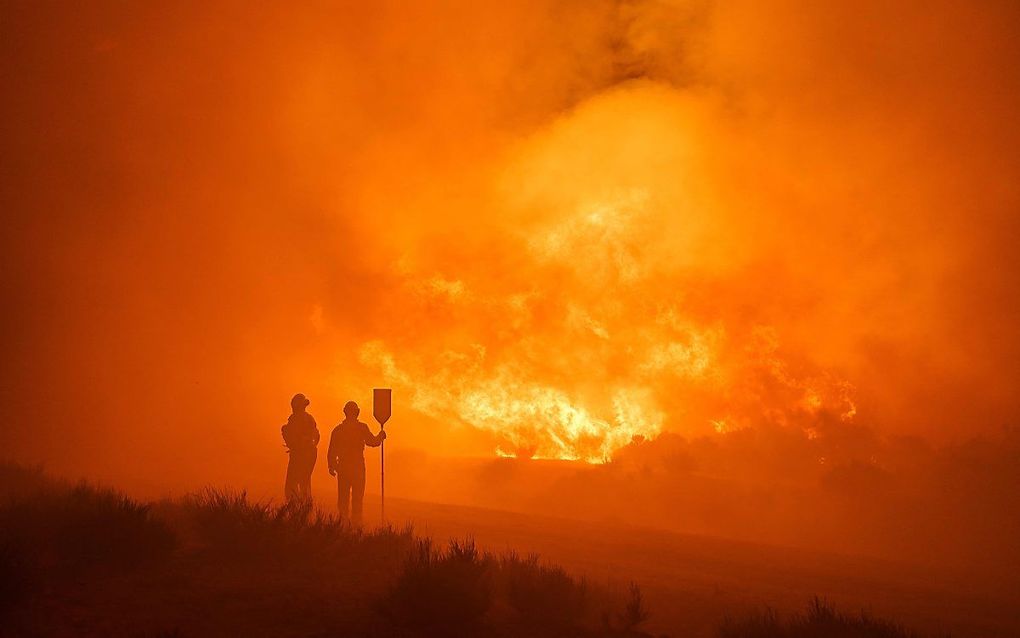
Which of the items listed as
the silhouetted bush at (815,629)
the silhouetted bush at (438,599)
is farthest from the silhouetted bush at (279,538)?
the silhouetted bush at (815,629)

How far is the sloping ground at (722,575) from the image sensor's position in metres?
11.5

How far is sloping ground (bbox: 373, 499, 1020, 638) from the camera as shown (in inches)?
452

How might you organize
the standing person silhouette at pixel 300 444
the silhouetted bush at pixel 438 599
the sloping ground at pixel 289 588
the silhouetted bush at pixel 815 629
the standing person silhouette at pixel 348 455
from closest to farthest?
the sloping ground at pixel 289 588 → the silhouetted bush at pixel 438 599 → the silhouetted bush at pixel 815 629 → the standing person silhouette at pixel 348 455 → the standing person silhouette at pixel 300 444

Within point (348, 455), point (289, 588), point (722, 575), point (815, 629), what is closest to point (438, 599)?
point (289, 588)

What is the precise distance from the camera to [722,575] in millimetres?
14203

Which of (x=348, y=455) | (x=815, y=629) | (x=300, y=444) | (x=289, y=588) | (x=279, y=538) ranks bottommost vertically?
(x=815, y=629)

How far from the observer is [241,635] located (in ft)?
21.5

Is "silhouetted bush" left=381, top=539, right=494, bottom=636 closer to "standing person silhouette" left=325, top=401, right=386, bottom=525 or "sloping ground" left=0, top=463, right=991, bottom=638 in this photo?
"sloping ground" left=0, top=463, right=991, bottom=638

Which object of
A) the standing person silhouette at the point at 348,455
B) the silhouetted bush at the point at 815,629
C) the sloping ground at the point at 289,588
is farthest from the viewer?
the standing person silhouette at the point at 348,455

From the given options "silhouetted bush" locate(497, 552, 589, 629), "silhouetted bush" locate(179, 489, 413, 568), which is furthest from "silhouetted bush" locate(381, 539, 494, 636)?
"silhouetted bush" locate(179, 489, 413, 568)

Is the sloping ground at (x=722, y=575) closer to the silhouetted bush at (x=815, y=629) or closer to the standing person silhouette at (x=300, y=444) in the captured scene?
the silhouetted bush at (x=815, y=629)

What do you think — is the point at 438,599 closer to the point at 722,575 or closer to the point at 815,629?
the point at 815,629

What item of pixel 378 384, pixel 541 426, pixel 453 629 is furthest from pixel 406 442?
pixel 453 629

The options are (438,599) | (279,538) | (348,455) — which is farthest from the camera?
(348,455)
